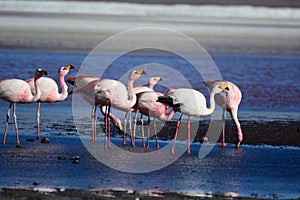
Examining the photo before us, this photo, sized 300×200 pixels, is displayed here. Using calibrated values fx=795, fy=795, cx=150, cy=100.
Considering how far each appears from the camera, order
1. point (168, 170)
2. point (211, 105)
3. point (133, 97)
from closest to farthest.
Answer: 1. point (168, 170)
2. point (211, 105)
3. point (133, 97)

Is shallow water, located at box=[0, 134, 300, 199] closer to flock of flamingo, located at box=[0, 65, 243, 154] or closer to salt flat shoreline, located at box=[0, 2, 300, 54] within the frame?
flock of flamingo, located at box=[0, 65, 243, 154]

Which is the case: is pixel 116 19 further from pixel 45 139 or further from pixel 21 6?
pixel 45 139

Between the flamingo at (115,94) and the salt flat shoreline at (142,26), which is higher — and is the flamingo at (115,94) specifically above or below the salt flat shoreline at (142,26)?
below

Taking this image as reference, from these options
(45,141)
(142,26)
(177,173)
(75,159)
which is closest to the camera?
(177,173)

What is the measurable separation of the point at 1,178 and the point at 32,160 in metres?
1.07

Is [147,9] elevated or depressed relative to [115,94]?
elevated

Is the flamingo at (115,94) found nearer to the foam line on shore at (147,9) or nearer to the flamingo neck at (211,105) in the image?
the flamingo neck at (211,105)

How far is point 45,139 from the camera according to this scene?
10.8 m

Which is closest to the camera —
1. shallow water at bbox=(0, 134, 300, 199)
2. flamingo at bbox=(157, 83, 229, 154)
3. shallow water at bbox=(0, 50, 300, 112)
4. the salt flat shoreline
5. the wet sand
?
the wet sand

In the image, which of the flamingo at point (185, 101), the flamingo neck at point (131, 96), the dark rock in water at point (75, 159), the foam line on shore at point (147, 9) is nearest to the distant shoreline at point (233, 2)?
the foam line on shore at point (147, 9)

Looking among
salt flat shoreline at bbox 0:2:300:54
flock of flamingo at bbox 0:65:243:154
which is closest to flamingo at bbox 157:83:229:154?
flock of flamingo at bbox 0:65:243:154

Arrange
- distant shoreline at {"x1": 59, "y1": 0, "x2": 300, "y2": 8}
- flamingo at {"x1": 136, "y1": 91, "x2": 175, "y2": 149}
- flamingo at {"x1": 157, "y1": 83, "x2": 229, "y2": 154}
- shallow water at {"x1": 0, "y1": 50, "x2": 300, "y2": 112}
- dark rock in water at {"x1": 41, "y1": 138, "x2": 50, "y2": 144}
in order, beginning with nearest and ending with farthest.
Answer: flamingo at {"x1": 157, "y1": 83, "x2": 229, "y2": 154} → dark rock in water at {"x1": 41, "y1": 138, "x2": 50, "y2": 144} → flamingo at {"x1": 136, "y1": 91, "x2": 175, "y2": 149} → shallow water at {"x1": 0, "y1": 50, "x2": 300, "y2": 112} → distant shoreline at {"x1": 59, "y1": 0, "x2": 300, "y2": 8}

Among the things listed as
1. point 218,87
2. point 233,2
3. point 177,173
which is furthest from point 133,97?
point 233,2

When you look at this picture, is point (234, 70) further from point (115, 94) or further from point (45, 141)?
point (45, 141)
